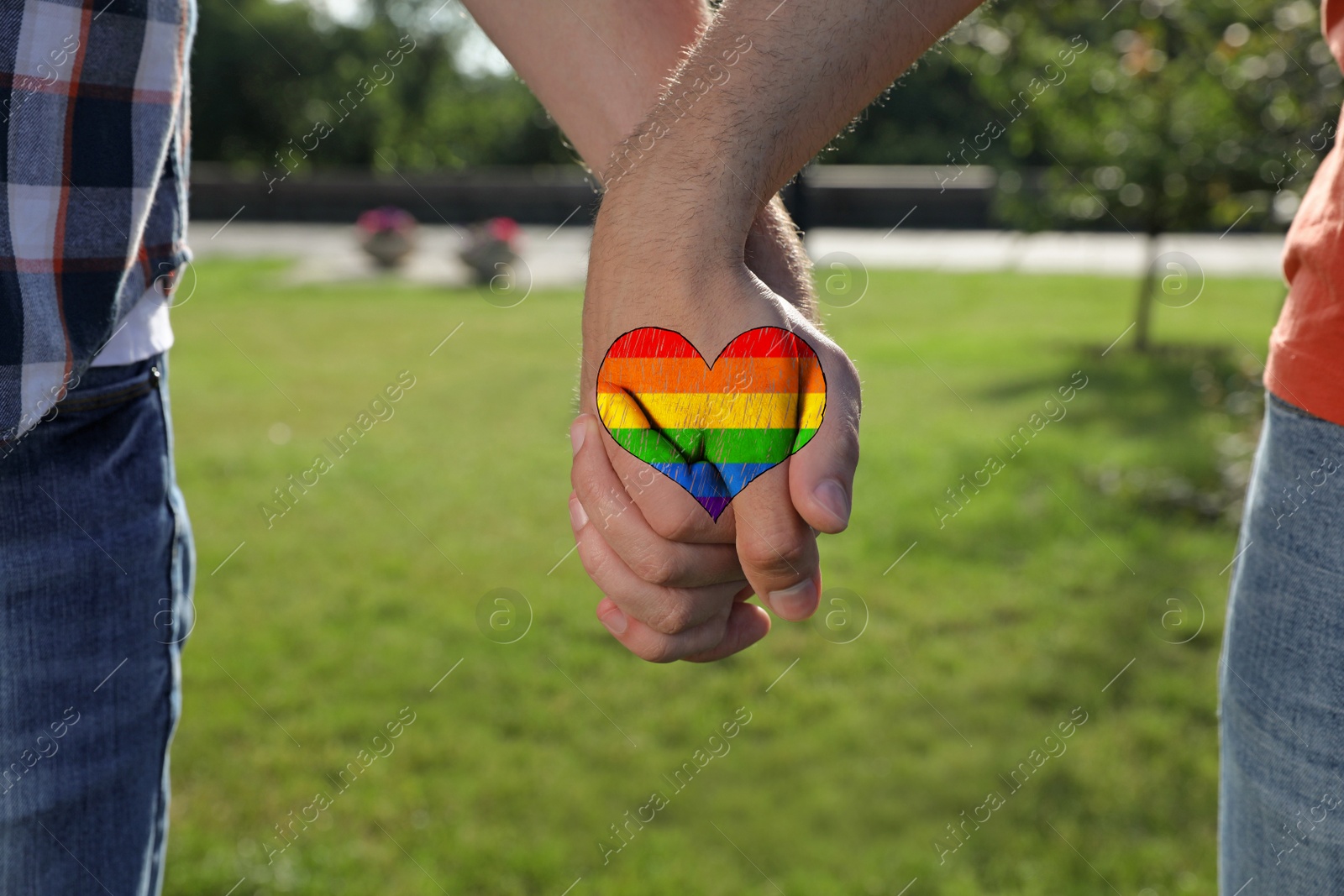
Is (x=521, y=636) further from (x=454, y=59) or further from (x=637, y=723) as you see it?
(x=454, y=59)

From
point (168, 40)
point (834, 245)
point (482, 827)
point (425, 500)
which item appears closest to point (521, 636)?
point (482, 827)

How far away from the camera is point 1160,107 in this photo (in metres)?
6.63

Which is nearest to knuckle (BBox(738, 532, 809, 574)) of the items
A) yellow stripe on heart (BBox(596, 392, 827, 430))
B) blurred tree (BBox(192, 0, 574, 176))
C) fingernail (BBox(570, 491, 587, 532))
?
yellow stripe on heart (BBox(596, 392, 827, 430))

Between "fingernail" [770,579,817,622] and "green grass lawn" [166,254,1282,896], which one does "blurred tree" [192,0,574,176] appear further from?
"fingernail" [770,579,817,622]

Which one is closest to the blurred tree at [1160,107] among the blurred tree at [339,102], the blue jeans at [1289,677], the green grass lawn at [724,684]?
the green grass lawn at [724,684]

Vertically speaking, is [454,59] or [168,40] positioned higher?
[168,40]

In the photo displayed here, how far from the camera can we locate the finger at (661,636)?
3.81ft

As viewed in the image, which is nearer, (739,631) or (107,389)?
(739,631)

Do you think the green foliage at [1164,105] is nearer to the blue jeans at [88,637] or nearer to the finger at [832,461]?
the finger at [832,461]

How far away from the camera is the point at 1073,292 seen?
11.2 m

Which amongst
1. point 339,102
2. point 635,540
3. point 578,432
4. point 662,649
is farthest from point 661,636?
point 339,102

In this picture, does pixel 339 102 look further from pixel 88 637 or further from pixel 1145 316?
pixel 88 637

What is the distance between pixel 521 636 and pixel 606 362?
3.26 meters

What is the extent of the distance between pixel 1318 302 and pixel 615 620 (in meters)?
0.89
